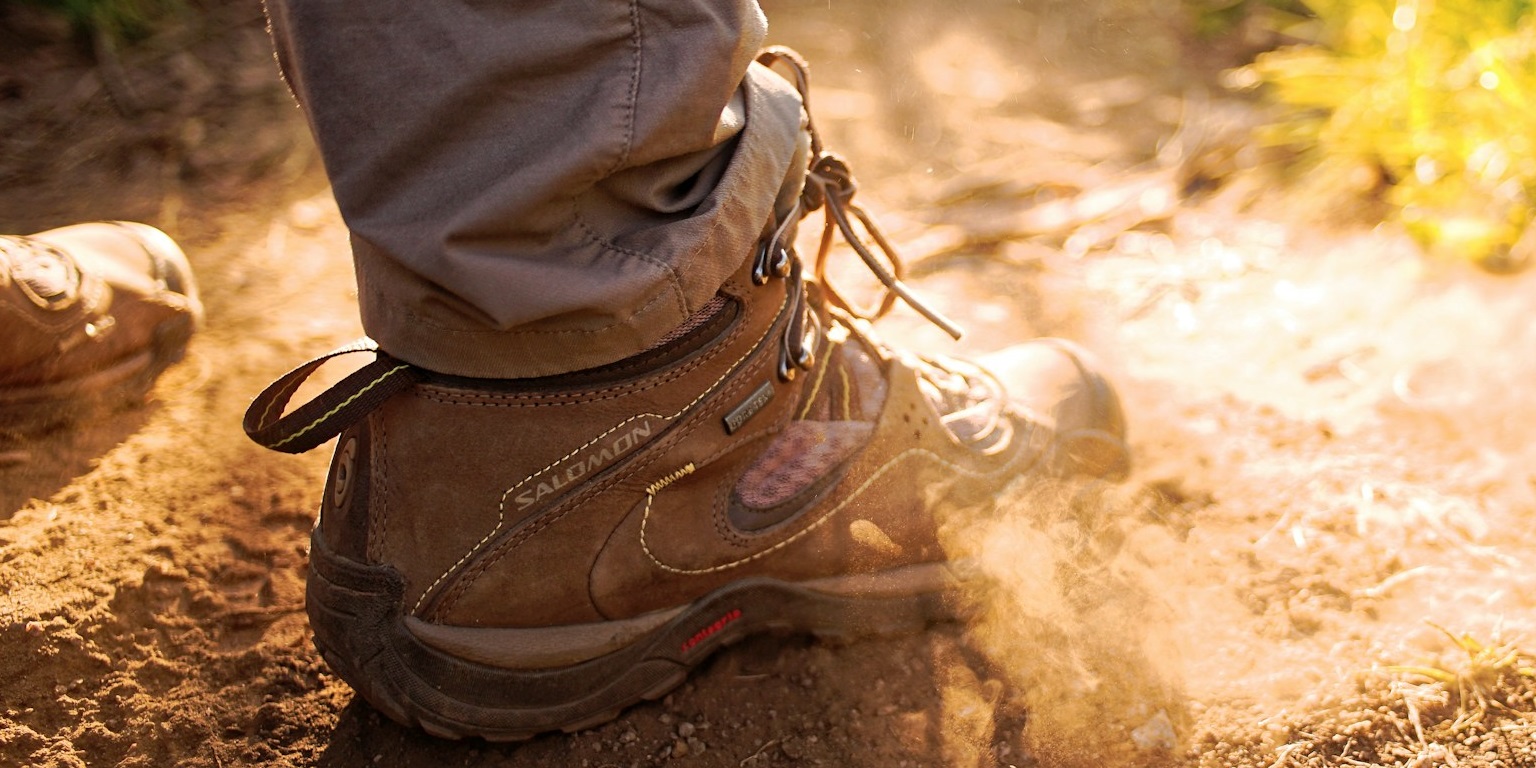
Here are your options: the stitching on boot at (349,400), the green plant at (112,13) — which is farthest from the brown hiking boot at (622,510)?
the green plant at (112,13)

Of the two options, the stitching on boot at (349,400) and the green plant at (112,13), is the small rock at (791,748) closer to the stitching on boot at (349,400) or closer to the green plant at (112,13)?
the stitching on boot at (349,400)

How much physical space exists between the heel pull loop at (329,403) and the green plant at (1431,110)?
2.37m

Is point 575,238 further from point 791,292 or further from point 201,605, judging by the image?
point 201,605

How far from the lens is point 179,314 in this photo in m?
1.92

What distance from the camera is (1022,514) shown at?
153 cm

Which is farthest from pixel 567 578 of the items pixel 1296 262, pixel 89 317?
pixel 1296 262

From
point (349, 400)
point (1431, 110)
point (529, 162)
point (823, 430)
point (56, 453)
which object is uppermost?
point (529, 162)

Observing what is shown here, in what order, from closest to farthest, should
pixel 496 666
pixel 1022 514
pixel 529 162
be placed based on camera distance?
pixel 529 162
pixel 496 666
pixel 1022 514

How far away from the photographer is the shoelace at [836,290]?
132cm

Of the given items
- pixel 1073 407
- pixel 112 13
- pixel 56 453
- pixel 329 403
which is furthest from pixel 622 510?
pixel 112 13

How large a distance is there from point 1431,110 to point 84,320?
3165 mm

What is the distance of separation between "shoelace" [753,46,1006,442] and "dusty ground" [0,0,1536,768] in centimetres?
15

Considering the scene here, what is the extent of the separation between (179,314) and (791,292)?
1261 mm

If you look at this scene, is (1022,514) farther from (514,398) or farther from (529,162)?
(529,162)
